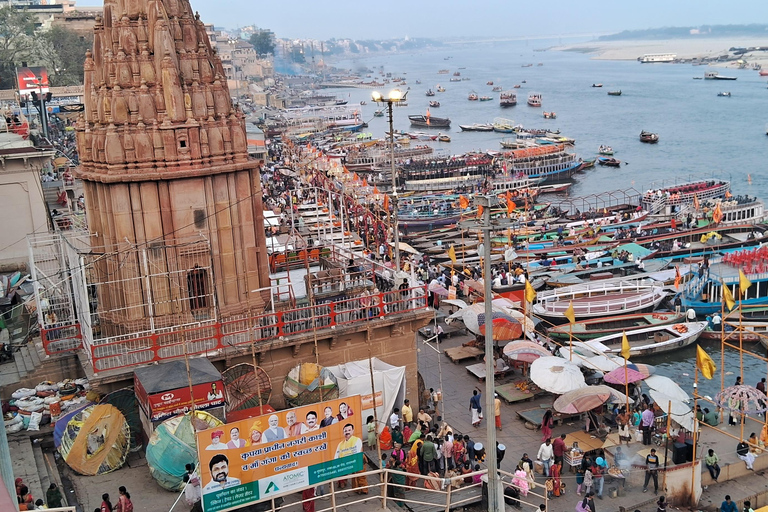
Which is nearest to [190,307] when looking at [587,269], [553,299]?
[553,299]

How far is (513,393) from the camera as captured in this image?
21.5m

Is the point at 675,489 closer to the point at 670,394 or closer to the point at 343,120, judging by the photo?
the point at 670,394

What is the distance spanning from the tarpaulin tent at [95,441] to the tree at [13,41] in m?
57.6

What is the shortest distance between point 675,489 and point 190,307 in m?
11.1

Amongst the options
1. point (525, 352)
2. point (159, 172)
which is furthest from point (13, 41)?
point (525, 352)

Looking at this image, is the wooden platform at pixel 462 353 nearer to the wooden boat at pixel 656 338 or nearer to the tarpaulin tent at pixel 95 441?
the wooden boat at pixel 656 338

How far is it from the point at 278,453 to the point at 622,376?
11.8 meters

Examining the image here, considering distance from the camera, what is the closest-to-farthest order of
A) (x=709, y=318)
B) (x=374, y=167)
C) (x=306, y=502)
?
1. (x=306, y=502)
2. (x=709, y=318)
3. (x=374, y=167)

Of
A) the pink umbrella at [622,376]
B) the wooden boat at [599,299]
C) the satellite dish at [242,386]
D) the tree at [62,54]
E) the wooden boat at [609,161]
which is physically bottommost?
the wooden boat at [609,161]

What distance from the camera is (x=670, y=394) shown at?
1917cm

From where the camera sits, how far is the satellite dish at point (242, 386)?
16.4 m

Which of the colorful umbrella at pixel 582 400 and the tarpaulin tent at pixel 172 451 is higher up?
the tarpaulin tent at pixel 172 451

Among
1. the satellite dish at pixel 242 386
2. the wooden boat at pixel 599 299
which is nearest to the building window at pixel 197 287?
the satellite dish at pixel 242 386

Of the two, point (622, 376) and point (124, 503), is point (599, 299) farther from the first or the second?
point (124, 503)
